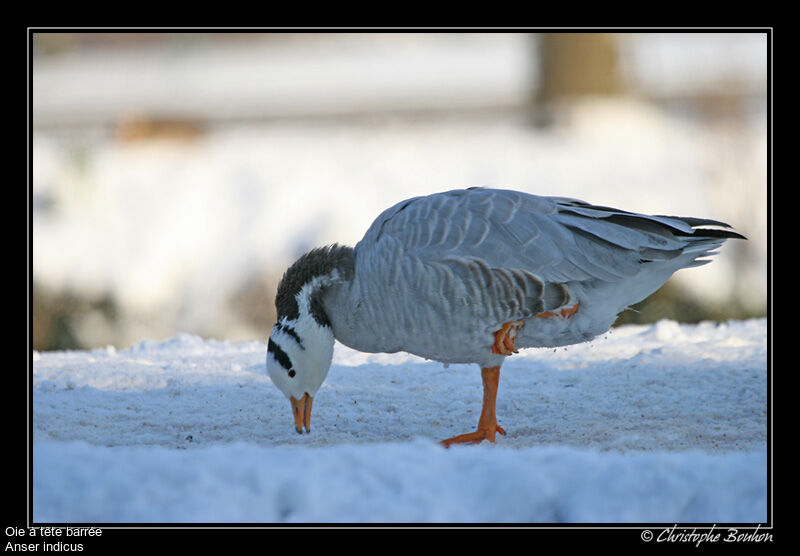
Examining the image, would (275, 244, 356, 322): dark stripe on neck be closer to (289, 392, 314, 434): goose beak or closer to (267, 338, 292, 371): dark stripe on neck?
(267, 338, 292, 371): dark stripe on neck

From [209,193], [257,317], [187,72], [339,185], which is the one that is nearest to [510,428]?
[257,317]

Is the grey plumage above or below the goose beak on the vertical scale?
above

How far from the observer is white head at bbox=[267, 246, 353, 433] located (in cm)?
429

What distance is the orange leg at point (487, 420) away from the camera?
436cm

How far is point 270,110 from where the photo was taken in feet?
47.0

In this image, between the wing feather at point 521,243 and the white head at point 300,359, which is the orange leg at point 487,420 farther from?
the white head at point 300,359

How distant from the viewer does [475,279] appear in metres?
4.09

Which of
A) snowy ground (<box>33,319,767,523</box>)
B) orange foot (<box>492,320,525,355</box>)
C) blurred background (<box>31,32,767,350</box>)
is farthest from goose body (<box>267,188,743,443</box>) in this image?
blurred background (<box>31,32,767,350</box>)

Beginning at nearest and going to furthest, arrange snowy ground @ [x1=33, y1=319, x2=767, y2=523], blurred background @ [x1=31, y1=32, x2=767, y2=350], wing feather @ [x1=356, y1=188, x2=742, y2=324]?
1. snowy ground @ [x1=33, y1=319, x2=767, y2=523]
2. wing feather @ [x1=356, y1=188, x2=742, y2=324]
3. blurred background @ [x1=31, y1=32, x2=767, y2=350]

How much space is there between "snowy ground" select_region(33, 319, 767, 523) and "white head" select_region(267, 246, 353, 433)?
0.85ft

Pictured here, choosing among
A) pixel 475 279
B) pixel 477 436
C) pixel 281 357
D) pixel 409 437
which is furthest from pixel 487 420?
pixel 281 357

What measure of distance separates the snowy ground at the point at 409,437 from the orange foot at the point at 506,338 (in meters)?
0.46

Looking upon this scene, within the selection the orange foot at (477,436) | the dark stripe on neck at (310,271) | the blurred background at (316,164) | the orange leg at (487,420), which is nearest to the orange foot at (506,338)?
the orange leg at (487,420)
